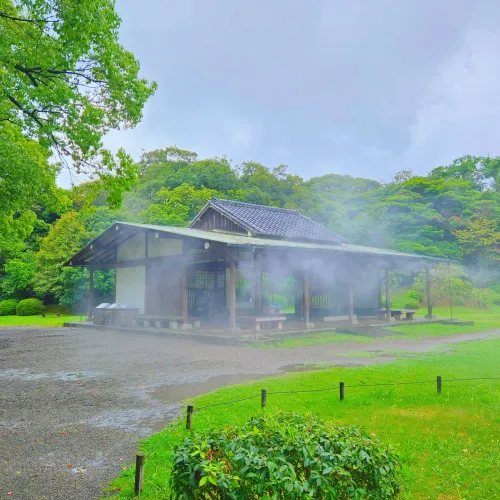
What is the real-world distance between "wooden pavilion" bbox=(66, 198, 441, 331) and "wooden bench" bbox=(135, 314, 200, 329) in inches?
5.3

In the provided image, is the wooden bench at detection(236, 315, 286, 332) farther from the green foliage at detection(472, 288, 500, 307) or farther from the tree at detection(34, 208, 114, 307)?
the green foliage at detection(472, 288, 500, 307)

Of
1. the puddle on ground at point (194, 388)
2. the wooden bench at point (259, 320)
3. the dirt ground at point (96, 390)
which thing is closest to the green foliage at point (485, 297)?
the dirt ground at point (96, 390)

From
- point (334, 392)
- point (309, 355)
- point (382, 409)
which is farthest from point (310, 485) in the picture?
point (309, 355)

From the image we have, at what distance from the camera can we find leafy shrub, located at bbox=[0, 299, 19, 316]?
24.8 meters

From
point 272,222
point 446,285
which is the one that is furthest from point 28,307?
point 446,285

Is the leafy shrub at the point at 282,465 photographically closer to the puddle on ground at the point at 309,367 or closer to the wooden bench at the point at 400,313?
the puddle on ground at the point at 309,367

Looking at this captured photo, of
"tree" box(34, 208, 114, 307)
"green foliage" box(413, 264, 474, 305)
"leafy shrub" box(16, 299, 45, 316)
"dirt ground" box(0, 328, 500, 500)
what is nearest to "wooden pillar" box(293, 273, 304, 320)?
"dirt ground" box(0, 328, 500, 500)

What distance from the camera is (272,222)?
1898cm

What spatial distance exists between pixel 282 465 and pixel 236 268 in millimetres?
14300

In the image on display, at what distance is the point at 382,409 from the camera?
17.2 feet

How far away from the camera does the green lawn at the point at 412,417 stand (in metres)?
Result: 3.32

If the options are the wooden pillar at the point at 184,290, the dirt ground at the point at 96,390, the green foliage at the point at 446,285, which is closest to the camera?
the dirt ground at the point at 96,390

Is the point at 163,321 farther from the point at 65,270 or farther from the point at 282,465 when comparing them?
the point at 282,465

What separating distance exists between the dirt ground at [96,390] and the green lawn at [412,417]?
0.39 metres
